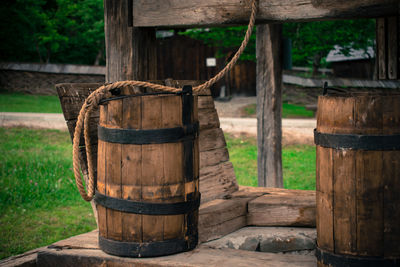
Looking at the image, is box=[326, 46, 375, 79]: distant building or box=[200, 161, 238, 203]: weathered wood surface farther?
Result: box=[326, 46, 375, 79]: distant building

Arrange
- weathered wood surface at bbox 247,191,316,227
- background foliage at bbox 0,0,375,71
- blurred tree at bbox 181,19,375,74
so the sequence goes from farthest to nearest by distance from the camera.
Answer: background foliage at bbox 0,0,375,71, blurred tree at bbox 181,19,375,74, weathered wood surface at bbox 247,191,316,227

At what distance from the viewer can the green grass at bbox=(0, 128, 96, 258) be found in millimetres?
5133

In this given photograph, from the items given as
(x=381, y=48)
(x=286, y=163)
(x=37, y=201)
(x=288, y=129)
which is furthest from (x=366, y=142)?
(x=288, y=129)

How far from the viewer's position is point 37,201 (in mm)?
6277

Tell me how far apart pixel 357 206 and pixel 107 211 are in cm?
130

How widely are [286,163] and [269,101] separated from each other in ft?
12.5

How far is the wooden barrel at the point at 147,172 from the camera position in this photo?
260cm

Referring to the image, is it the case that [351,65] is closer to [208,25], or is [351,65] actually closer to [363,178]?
[208,25]

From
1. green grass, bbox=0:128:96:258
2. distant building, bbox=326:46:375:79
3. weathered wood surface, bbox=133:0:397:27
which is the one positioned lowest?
green grass, bbox=0:128:96:258

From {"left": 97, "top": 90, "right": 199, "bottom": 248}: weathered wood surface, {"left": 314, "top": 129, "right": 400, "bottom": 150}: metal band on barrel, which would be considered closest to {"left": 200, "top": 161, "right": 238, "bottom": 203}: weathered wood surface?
{"left": 97, "top": 90, "right": 199, "bottom": 248}: weathered wood surface

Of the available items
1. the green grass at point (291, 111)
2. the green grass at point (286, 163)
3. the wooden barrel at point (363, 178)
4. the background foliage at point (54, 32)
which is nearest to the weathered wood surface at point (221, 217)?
the wooden barrel at point (363, 178)

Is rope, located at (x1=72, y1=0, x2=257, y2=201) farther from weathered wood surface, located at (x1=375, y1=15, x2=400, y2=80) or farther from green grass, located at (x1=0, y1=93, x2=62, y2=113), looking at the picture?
green grass, located at (x1=0, y1=93, x2=62, y2=113)

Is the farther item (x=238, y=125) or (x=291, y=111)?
(x=291, y=111)

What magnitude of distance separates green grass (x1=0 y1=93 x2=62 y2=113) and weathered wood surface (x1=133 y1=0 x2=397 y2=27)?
13.7 meters
